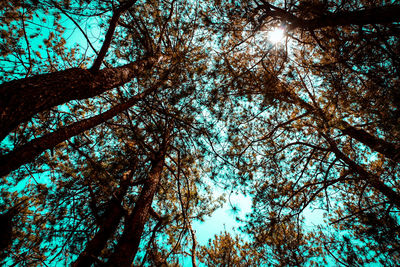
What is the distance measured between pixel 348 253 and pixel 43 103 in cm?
465

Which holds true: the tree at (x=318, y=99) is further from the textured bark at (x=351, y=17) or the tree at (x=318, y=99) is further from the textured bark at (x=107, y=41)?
the textured bark at (x=107, y=41)

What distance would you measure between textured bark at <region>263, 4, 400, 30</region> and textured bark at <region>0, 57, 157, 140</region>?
2.47 meters

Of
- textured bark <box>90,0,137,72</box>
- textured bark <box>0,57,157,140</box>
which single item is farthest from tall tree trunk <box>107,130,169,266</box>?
textured bark <box>90,0,137,72</box>

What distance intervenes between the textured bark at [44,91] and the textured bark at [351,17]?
2475 millimetres

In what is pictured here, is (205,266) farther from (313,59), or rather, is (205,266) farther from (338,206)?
(313,59)

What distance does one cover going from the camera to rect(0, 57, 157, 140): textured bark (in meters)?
1.42

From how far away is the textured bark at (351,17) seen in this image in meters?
1.90

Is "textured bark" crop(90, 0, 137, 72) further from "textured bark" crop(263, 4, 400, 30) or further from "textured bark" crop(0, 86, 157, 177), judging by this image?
"textured bark" crop(263, 4, 400, 30)

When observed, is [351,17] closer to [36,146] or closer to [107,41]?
[107,41]

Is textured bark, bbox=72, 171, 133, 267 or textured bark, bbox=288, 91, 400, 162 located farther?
textured bark, bbox=72, 171, 133, 267

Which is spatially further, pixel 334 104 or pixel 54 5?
pixel 334 104

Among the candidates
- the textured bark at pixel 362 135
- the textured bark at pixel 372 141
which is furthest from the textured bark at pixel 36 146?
the textured bark at pixel 372 141

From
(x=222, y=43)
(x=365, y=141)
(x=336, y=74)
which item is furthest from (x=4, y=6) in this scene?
(x=365, y=141)

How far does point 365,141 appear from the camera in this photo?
3.25m
